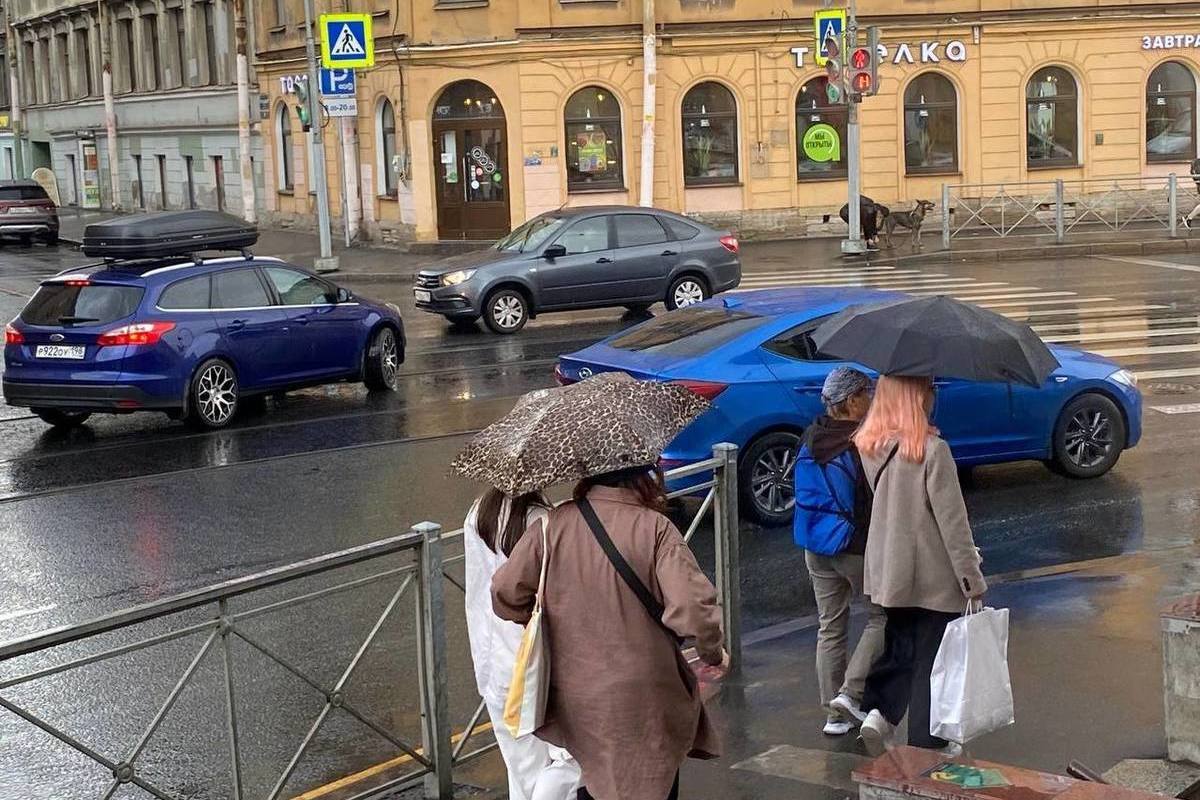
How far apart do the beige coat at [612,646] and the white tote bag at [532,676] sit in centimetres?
3

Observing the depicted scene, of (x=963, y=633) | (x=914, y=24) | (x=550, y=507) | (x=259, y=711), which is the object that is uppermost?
(x=914, y=24)

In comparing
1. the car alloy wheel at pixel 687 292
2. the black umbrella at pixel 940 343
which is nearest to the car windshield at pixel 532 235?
the car alloy wheel at pixel 687 292

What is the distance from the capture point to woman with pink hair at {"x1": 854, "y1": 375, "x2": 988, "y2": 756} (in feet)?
19.5

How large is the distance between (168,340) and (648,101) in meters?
20.2

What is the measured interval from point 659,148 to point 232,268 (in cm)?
1983

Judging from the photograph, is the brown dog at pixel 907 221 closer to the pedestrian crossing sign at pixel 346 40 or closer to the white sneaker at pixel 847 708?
the pedestrian crossing sign at pixel 346 40

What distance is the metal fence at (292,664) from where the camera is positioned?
5.27 metres

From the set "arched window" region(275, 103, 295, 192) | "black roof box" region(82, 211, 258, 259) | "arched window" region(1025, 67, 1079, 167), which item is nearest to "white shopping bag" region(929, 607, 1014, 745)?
"black roof box" region(82, 211, 258, 259)

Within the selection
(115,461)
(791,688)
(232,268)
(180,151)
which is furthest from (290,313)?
(180,151)

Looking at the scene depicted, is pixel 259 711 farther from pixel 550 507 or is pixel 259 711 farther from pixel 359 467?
pixel 359 467

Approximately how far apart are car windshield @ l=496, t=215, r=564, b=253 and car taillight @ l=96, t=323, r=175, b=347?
7755 millimetres

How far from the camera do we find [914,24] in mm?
35344

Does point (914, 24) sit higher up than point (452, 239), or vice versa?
point (914, 24)

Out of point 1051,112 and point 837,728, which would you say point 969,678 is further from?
point 1051,112
